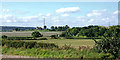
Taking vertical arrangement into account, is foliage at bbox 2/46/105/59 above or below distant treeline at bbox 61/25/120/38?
below

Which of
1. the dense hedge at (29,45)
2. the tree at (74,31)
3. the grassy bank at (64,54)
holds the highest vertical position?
the tree at (74,31)

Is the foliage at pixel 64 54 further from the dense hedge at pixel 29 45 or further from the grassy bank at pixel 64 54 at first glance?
the dense hedge at pixel 29 45

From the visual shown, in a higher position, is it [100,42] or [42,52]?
[100,42]

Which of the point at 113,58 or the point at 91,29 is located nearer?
the point at 113,58

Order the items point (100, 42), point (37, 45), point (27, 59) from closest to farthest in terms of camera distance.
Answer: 1. point (27, 59)
2. point (100, 42)
3. point (37, 45)

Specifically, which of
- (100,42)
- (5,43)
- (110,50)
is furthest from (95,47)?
(5,43)

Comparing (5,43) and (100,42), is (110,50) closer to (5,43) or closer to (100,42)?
(100,42)

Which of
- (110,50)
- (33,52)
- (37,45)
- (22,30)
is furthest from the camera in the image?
(22,30)

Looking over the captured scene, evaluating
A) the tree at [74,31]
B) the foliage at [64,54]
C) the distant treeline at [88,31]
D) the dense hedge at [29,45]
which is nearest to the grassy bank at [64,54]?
the foliage at [64,54]

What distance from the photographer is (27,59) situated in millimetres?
7945

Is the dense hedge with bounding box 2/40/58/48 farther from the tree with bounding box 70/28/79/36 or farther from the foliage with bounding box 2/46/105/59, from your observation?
the tree with bounding box 70/28/79/36

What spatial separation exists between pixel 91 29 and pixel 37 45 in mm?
11291

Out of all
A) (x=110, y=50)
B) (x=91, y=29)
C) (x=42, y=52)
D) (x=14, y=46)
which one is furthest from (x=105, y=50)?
(x=91, y=29)

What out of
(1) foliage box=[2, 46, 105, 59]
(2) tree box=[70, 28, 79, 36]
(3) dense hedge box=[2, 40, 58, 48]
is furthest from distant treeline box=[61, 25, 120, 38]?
(1) foliage box=[2, 46, 105, 59]
